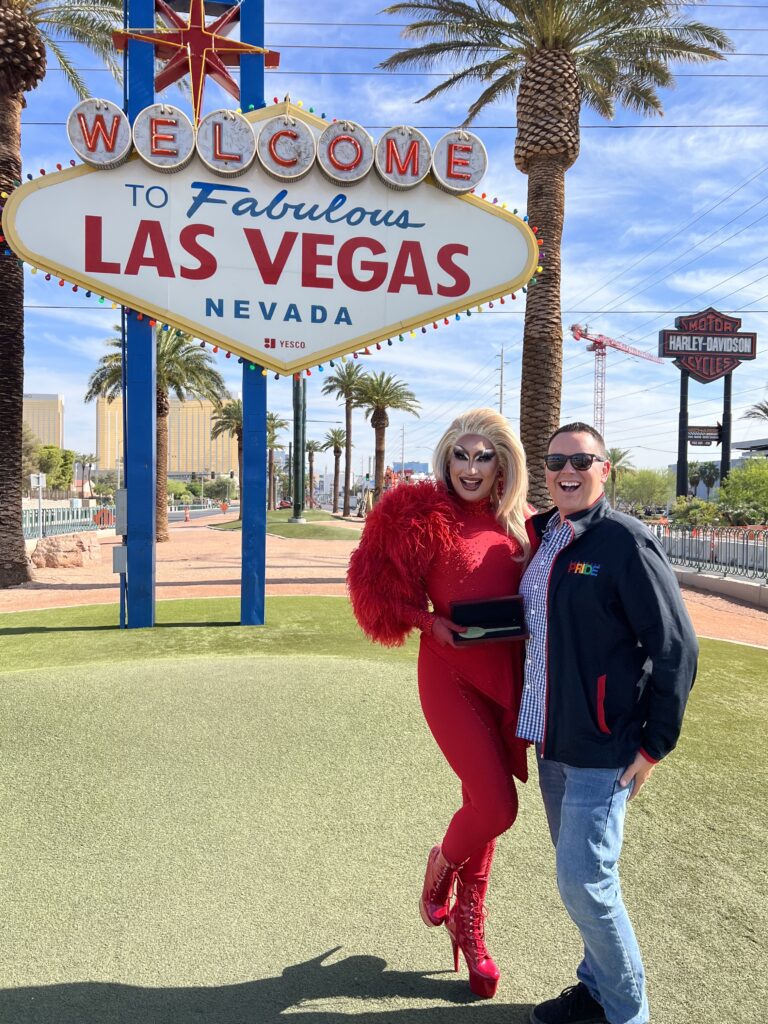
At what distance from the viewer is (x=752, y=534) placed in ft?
49.8

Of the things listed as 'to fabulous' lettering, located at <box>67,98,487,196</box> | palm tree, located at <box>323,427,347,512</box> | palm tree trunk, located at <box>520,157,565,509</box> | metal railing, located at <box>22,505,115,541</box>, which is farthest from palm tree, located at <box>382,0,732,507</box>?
palm tree, located at <box>323,427,347,512</box>

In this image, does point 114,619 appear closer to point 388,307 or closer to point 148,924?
point 388,307

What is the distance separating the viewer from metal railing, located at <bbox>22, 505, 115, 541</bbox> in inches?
1102

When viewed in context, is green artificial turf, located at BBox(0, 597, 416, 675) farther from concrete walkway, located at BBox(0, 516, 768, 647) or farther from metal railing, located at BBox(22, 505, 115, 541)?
metal railing, located at BBox(22, 505, 115, 541)

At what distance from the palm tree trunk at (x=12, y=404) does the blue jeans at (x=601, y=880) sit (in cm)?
1474

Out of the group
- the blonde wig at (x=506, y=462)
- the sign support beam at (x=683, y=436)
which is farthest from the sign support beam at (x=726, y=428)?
the blonde wig at (x=506, y=462)

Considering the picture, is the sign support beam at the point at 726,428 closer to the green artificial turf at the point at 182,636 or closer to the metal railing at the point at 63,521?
the metal railing at the point at 63,521

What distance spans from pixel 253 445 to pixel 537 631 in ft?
22.9

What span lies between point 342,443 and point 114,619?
207ft

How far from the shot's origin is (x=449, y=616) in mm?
2533

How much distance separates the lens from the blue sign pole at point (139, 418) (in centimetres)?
870

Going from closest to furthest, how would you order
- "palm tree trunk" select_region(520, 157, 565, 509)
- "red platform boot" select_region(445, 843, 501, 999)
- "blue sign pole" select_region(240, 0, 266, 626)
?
"red platform boot" select_region(445, 843, 501, 999) → "blue sign pole" select_region(240, 0, 266, 626) → "palm tree trunk" select_region(520, 157, 565, 509)

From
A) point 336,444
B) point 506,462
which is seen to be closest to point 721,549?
point 506,462

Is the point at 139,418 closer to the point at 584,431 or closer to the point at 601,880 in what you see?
the point at 584,431
